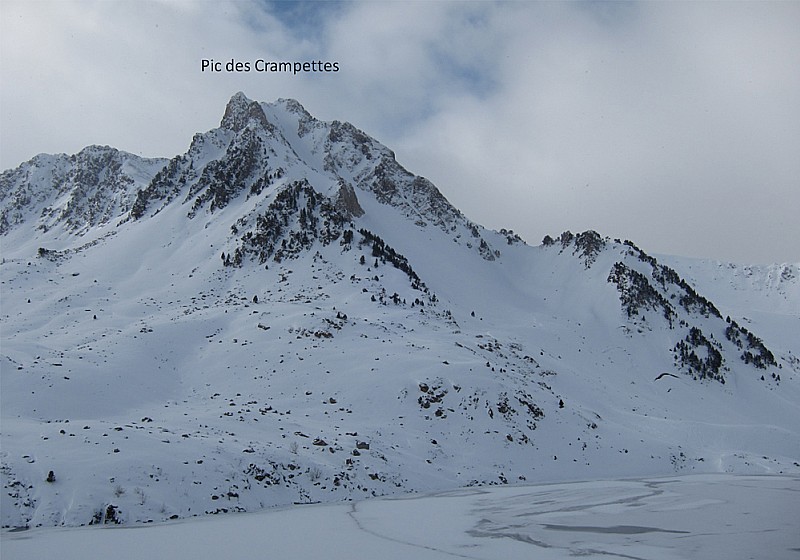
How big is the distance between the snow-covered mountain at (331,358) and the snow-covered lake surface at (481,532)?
9.34 feet

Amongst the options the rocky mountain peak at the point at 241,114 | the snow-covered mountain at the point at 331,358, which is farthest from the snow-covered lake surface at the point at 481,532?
the rocky mountain peak at the point at 241,114

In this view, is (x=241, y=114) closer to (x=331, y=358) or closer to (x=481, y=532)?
(x=331, y=358)

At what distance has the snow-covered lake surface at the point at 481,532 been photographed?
24.4ft

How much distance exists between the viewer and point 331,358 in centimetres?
2980

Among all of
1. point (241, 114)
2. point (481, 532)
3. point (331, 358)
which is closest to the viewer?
point (481, 532)

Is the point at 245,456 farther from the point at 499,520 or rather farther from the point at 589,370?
the point at 589,370

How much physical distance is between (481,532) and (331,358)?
70.3ft

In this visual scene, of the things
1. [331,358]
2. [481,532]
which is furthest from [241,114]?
[481,532]

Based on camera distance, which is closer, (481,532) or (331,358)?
(481,532)

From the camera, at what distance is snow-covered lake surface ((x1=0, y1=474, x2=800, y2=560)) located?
7.43 metres

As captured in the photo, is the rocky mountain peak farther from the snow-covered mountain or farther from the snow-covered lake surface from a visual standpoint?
the snow-covered lake surface

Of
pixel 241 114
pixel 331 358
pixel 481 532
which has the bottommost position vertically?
pixel 481 532

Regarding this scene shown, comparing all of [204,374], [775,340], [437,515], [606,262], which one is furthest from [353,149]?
[437,515]

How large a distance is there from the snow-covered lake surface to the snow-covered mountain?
285 centimetres
